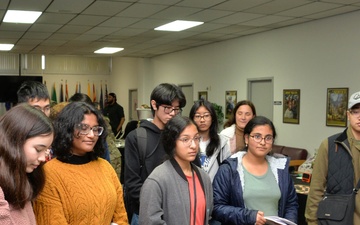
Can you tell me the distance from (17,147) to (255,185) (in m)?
1.40

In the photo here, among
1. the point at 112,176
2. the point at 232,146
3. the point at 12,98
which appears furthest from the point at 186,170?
the point at 12,98

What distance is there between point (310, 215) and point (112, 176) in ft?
4.18

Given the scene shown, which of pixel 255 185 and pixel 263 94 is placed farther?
pixel 263 94

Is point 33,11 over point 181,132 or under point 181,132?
over

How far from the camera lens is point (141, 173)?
239cm

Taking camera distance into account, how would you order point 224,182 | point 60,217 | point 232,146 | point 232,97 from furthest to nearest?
point 232,97 < point 232,146 < point 224,182 < point 60,217

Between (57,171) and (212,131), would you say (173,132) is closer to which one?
(57,171)

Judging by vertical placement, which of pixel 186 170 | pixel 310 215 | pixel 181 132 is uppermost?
pixel 181 132

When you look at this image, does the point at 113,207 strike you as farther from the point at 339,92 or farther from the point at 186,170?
the point at 339,92

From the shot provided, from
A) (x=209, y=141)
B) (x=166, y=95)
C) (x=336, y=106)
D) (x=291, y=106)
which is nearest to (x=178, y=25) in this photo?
(x=291, y=106)

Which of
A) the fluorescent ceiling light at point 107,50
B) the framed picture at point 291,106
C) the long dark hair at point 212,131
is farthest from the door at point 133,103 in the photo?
the long dark hair at point 212,131

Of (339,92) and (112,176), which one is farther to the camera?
(339,92)

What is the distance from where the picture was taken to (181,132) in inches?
84.0

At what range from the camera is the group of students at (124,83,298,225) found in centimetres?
201
